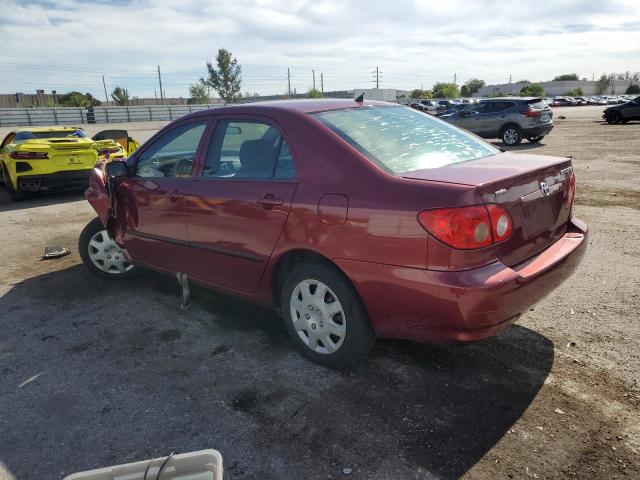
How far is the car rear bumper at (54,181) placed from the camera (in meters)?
8.89

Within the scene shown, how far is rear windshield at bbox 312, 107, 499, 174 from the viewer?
2.99 m

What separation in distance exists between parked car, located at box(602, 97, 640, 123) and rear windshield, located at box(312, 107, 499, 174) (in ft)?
87.2

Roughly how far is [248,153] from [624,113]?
27888mm

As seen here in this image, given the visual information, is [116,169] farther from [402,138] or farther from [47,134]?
[47,134]

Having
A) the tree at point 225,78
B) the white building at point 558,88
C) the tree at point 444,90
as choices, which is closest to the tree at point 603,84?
the white building at point 558,88

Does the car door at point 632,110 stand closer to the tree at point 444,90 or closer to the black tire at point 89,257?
the black tire at point 89,257

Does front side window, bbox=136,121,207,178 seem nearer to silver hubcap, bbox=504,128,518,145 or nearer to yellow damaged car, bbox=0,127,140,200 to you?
yellow damaged car, bbox=0,127,140,200

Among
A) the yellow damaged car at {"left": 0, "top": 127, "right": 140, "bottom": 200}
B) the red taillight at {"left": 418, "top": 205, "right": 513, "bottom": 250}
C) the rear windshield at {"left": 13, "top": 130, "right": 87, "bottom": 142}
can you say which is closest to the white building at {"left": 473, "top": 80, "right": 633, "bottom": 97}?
the rear windshield at {"left": 13, "top": 130, "right": 87, "bottom": 142}

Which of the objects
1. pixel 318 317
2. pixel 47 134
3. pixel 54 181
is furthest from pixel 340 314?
pixel 47 134

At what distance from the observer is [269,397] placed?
2955 millimetres

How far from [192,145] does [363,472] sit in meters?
2.69

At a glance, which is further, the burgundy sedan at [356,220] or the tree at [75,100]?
the tree at [75,100]

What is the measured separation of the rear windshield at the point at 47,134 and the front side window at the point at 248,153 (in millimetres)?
8033

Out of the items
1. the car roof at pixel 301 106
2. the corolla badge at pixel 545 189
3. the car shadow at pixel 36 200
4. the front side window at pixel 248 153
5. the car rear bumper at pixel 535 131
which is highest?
the car roof at pixel 301 106
